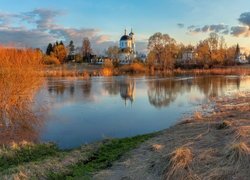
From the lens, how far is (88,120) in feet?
64.0

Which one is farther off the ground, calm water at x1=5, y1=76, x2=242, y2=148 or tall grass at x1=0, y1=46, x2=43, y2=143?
tall grass at x1=0, y1=46, x2=43, y2=143

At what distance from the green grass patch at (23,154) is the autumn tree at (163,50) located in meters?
81.3

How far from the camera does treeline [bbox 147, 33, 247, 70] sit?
94550 millimetres

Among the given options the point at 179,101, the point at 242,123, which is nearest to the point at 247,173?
the point at 242,123

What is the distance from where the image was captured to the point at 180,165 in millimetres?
7668

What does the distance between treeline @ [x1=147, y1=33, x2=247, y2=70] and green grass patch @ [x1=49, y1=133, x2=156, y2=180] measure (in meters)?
78.0

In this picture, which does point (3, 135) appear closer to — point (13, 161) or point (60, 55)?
point (13, 161)

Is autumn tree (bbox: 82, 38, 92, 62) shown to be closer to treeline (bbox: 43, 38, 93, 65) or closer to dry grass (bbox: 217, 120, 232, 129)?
treeline (bbox: 43, 38, 93, 65)

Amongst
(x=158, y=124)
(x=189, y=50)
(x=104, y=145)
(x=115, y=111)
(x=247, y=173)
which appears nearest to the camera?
(x=247, y=173)

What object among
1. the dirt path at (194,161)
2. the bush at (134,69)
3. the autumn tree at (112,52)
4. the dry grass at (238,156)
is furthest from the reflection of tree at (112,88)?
the autumn tree at (112,52)

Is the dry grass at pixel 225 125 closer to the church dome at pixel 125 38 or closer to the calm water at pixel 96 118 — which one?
the calm water at pixel 96 118

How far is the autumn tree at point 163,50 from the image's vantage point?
3713 inches

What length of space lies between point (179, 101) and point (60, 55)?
82.8m

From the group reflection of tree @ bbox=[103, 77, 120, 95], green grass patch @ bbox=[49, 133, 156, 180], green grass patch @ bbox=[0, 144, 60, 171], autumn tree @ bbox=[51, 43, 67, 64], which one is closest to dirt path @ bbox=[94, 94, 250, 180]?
green grass patch @ bbox=[49, 133, 156, 180]
